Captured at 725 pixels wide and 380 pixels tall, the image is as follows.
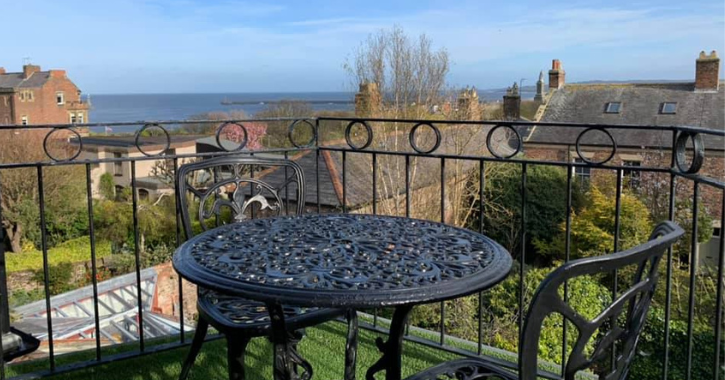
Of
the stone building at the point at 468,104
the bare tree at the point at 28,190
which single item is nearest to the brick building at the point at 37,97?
the bare tree at the point at 28,190

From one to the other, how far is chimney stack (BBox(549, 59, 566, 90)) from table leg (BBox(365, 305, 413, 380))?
20.4 metres

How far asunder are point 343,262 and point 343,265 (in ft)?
0.10

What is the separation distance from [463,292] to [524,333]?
1.10ft

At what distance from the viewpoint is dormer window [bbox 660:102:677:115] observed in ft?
60.0

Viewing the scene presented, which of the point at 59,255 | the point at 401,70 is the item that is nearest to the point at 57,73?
the point at 59,255

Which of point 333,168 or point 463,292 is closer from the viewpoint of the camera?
point 463,292

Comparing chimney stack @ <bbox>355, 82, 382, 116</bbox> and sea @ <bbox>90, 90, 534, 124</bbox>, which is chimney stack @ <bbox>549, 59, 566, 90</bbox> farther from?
chimney stack @ <bbox>355, 82, 382, 116</bbox>

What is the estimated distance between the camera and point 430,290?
1.25 metres

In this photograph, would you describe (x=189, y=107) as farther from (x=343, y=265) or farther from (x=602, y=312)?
(x=602, y=312)

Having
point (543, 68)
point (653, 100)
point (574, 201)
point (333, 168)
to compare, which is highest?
point (543, 68)

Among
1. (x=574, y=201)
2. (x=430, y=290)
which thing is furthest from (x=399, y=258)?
(x=574, y=201)

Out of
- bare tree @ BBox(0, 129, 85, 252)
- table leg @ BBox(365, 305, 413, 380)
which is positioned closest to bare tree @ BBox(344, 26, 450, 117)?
bare tree @ BBox(0, 129, 85, 252)

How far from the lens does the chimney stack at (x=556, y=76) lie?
20.4m

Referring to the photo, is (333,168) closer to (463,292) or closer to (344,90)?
(344,90)
